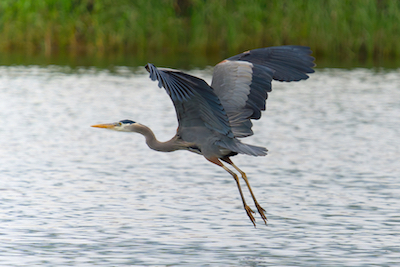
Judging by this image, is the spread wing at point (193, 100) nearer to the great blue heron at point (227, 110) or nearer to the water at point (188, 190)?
the great blue heron at point (227, 110)

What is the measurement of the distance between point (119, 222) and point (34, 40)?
18.0 m

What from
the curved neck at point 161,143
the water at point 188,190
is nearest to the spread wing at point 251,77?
the curved neck at point 161,143

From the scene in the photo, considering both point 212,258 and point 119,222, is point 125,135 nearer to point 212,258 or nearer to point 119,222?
point 119,222

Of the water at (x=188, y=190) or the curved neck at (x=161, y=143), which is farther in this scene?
the curved neck at (x=161, y=143)

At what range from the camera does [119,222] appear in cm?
754

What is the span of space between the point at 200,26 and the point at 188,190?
1444 centimetres

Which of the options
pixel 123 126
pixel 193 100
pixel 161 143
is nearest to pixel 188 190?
pixel 161 143

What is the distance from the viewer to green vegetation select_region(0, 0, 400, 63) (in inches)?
862

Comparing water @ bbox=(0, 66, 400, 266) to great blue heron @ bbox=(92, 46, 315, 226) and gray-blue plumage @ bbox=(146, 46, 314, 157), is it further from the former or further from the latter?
gray-blue plumage @ bbox=(146, 46, 314, 157)

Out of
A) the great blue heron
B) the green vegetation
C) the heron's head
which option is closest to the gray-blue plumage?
the great blue heron

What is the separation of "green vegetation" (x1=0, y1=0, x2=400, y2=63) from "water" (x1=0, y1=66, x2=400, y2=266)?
519 centimetres

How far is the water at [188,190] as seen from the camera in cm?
659

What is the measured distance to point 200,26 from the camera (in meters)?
23.1

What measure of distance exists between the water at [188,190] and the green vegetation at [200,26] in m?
5.19
